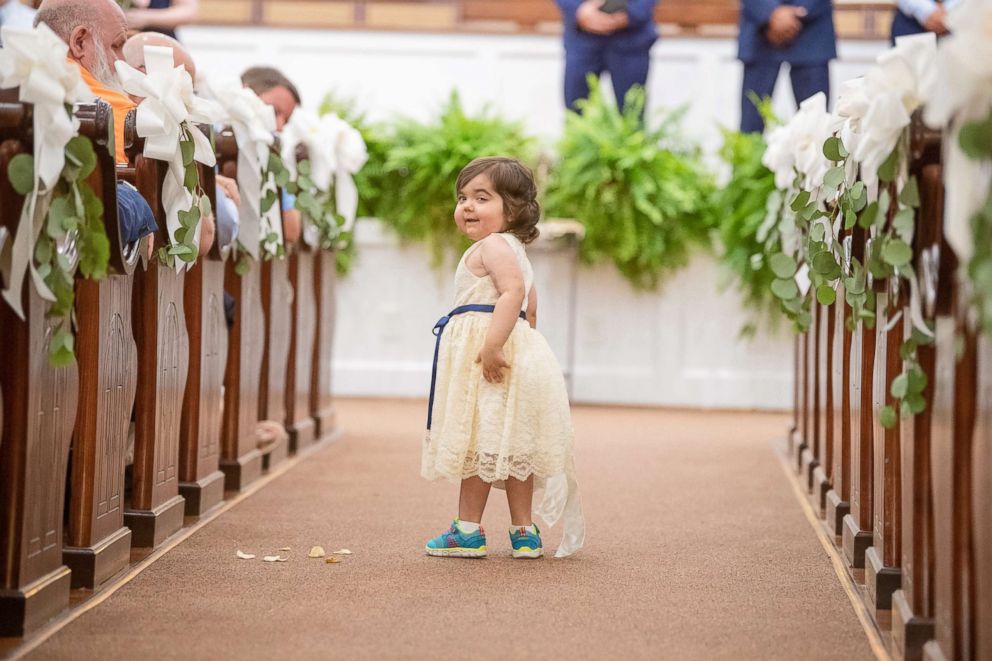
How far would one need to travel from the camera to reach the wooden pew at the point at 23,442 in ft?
7.71

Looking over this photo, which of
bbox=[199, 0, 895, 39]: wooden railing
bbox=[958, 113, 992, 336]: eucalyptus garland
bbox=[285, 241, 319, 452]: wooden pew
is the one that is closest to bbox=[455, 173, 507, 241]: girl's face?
bbox=[958, 113, 992, 336]: eucalyptus garland

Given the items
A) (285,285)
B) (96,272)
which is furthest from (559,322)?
(96,272)

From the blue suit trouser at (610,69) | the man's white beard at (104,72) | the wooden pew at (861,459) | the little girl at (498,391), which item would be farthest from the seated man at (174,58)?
the blue suit trouser at (610,69)

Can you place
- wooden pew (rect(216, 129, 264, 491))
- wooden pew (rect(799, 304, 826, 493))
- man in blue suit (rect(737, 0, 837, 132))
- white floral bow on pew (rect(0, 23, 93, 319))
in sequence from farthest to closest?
man in blue suit (rect(737, 0, 837, 132))
wooden pew (rect(799, 304, 826, 493))
wooden pew (rect(216, 129, 264, 491))
white floral bow on pew (rect(0, 23, 93, 319))

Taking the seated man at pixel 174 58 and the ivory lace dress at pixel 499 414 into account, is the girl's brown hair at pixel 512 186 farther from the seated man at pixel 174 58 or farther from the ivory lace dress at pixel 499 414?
the seated man at pixel 174 58

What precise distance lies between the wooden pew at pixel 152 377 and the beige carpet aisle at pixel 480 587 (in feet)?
0.40

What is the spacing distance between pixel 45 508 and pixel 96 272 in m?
0.46

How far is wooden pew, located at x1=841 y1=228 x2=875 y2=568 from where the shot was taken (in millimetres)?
3180

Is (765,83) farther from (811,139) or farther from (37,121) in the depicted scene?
(37,121)

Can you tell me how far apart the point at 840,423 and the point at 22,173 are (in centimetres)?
233

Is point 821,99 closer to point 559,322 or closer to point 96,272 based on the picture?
point 96,272

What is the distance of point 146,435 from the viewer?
333 centimetres

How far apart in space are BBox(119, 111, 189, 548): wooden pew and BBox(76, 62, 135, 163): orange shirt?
4 cm

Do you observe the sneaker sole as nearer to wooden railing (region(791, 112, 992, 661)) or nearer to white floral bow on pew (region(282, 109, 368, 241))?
wooden railing (region(791, 112, 992, 661))
